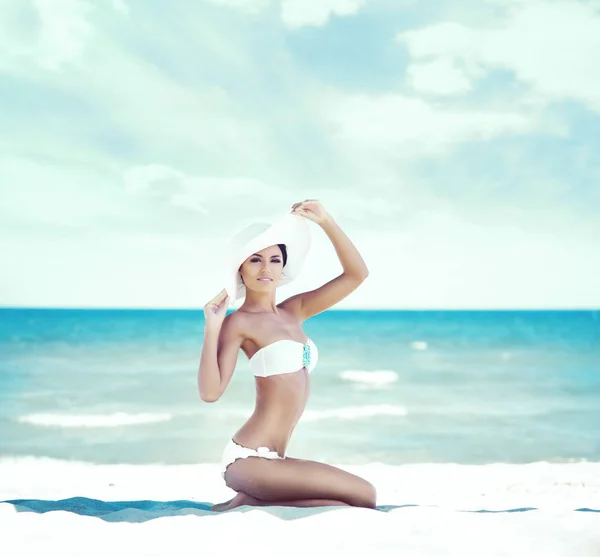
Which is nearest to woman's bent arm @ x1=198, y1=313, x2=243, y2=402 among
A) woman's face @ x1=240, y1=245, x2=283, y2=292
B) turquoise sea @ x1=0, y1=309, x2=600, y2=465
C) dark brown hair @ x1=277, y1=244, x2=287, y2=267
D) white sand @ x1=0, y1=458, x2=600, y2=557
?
woman's face @ x1=240, y1=245, x2=283, y2=292

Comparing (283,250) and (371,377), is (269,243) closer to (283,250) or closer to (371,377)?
(283,250)

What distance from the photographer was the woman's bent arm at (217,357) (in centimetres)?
409

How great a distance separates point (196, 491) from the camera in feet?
22.7

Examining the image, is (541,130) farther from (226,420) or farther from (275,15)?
(226,420)

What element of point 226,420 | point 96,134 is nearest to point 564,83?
point 96,134

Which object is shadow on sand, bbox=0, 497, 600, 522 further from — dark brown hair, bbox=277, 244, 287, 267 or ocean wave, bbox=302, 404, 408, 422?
ocean wave, bbox=302, 404, 408, 422

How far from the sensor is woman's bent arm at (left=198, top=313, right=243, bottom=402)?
161 inches

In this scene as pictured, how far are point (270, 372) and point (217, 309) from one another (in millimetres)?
441

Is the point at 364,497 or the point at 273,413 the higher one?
the point at 273,413

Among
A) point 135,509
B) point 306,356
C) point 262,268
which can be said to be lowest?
point 135,509

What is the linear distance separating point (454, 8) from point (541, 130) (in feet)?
22.6

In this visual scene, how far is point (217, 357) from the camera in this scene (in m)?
4.25

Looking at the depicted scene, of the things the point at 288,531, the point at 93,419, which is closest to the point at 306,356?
the point at 288,531

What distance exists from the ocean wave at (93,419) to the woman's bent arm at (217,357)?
9.57 metres
